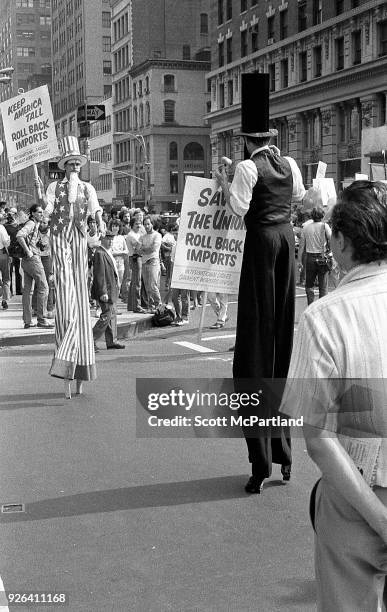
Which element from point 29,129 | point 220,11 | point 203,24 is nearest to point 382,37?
point 220,11

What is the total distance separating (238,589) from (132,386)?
5.19 metres

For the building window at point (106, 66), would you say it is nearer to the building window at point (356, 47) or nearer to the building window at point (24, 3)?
the building window at point (24, 3)

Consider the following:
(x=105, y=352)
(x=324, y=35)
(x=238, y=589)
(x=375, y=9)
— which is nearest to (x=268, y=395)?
(x=238, y=589)

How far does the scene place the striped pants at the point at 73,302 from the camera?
27.3ft

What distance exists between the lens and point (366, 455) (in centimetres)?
232

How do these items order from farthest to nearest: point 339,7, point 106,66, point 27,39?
point 27,39 → point 106,66 → point 339,7

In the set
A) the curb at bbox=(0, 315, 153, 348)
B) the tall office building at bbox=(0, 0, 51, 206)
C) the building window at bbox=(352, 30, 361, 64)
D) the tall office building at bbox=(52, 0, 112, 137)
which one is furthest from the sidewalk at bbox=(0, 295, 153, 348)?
the tall office building at bbox=(0, 0, 51, 206)

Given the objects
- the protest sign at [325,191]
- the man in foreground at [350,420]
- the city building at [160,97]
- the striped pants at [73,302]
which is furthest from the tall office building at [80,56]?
the man in foreground at [350,420]

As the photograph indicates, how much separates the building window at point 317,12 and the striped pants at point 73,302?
1967 inches

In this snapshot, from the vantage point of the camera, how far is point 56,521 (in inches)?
193

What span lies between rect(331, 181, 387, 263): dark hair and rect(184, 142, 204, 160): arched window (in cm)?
9302

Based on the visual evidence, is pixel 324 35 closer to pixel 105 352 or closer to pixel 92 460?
pixel 105 352

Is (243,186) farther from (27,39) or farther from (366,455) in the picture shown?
(27,39)

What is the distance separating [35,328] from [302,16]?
4761 cm
